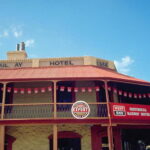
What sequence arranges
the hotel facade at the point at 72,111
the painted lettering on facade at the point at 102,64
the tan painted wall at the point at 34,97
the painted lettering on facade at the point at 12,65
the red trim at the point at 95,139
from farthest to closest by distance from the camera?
the painted lettering on facade at the point at 102,64 → the painted lettering on facade at the point at 12,65 → the tan painted wall at the point at 34,97 → the red trim at the point at 95,139 → the hotel facade at the point at 72,111

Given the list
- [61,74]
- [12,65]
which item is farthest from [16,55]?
[61,74]

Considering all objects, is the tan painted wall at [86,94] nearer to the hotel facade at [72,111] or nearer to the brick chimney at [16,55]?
the hotel facade at [72,111]

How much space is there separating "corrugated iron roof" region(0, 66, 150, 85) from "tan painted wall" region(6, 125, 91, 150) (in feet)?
11.5

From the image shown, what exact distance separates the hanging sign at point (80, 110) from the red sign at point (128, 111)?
1509 millimetres

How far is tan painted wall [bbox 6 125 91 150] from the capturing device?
15.2 m

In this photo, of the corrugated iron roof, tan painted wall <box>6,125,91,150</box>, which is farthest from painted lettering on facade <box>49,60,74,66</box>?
tan painted wall <box>6,125,91,150</box>

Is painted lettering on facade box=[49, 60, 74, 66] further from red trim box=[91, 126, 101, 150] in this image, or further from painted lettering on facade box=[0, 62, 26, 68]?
red trim box=[91, 126, 101, 150]

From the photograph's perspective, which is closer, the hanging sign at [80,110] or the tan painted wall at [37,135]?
the hanging sign at [80,110]

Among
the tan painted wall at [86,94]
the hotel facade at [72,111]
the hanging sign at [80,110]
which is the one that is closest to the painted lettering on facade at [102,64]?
the hotel facade at [72,111]

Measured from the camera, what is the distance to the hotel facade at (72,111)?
1354 cm

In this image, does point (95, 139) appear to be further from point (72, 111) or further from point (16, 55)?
point (16, 55)

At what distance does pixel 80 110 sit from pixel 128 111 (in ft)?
9.51

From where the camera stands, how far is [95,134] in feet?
49.6

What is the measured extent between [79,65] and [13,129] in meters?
6.91
